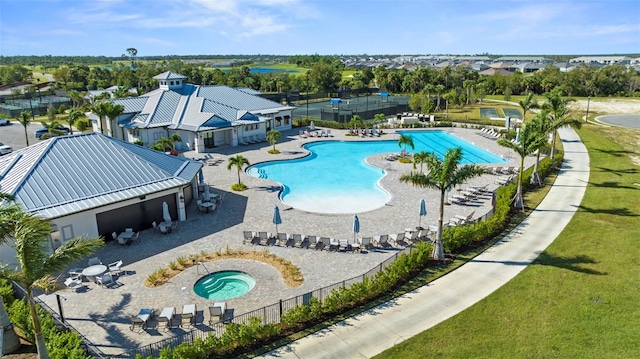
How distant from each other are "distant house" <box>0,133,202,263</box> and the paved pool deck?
50.4 inches

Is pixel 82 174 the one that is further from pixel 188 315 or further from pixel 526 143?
pixel 526 143

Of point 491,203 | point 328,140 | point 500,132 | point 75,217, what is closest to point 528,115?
point 500,132

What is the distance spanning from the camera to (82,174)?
83.5 feet

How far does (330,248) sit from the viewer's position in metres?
23.5

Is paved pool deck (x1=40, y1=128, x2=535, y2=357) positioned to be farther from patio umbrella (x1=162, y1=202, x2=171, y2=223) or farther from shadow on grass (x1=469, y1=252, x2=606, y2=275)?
shadow on grass (x1=469, y1=252, x2=606, y2=275)

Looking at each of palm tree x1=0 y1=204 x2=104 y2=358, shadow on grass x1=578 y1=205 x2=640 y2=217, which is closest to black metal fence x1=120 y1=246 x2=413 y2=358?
palm tree x1=0 y1=204 x2=104 y2=358

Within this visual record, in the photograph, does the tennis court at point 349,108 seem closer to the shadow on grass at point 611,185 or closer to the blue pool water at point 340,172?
the blue pool water at point 340,172

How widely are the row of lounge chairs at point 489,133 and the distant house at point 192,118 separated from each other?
26.9 m

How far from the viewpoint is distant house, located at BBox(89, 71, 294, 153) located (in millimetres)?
48594

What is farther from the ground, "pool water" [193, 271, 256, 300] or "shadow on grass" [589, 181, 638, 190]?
"shadow on grass" [589, 181, 638, 190]

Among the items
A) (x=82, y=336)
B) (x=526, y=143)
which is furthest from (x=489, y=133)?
(x=82, y=336)

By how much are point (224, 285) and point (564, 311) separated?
14882 mm

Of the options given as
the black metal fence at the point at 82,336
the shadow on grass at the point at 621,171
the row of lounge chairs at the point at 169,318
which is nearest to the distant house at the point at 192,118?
the black metal fence at the point at 82,336

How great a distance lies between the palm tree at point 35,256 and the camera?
12.0m
